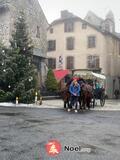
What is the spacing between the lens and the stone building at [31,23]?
3953cm

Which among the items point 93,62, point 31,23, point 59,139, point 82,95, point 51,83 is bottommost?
point 59,139

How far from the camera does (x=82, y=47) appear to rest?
59.7 metres

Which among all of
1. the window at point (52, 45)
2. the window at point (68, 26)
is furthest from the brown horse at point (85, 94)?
the window at point (52, 45)

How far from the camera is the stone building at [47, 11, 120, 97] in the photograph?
58.7 meters

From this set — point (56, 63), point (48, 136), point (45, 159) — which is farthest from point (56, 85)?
point (45, 159)

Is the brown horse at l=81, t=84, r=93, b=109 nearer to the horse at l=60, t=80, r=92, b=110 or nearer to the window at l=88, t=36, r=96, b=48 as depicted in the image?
the horse at l=60, t=80, r=92, b=110

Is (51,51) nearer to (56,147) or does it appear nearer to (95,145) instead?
(95,145)

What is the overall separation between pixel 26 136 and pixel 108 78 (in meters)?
49.3

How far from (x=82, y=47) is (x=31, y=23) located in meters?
17.6

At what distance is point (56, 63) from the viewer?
60.8m

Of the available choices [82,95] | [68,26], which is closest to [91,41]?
[68,26]

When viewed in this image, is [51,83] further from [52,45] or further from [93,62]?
[52,45]

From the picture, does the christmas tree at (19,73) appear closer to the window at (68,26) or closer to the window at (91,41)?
the window at (91,41)

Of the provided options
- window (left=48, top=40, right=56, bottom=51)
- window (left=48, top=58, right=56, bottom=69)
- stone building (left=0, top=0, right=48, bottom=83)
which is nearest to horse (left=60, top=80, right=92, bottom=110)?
stone building (left=0, top=0, right=48, bottom=83)
